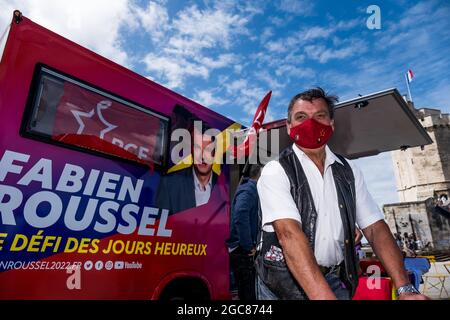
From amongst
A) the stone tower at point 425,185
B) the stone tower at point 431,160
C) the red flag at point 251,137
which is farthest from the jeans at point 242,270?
the stone tower at point 431,160

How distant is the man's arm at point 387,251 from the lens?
4.91 ft

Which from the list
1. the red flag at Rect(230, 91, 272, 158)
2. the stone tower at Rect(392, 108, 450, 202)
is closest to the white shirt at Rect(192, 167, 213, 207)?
the red flag at Rect(230, 91, 272, 158)

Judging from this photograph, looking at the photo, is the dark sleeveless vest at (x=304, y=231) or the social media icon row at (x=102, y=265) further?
the social media icon row at (x=102, y=265)

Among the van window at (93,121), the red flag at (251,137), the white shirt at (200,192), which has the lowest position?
the white shirt at (200,192)

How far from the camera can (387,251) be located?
5.25 ft

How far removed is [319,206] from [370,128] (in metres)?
4.31

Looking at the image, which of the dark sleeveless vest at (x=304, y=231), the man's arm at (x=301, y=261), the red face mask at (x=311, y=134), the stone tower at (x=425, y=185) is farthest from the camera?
the stone tower at (x=425, y=185)

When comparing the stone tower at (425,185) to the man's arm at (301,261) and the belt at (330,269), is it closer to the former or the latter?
the belt at (330,269)

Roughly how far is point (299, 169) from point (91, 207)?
189cm

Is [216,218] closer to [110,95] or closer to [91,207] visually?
[91,207]

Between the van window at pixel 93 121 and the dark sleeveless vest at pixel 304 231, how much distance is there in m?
1.82

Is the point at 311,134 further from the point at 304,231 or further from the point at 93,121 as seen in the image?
the point at 93,121

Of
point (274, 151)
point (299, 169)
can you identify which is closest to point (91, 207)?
point (299, 169)

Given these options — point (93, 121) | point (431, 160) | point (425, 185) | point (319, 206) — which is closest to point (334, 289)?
point (319, 206)
